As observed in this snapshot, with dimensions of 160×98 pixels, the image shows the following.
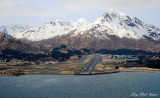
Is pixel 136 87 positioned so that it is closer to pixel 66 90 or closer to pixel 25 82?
pixel 66 90

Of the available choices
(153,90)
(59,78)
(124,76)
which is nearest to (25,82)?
(59,78)

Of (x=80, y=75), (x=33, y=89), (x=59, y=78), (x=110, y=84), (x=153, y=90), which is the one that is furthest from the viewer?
(x=80, y=75)

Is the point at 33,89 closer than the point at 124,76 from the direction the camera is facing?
Yes

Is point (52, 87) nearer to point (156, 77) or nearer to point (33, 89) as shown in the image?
point (33, 89)

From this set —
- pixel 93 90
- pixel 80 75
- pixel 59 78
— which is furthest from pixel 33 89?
pixel 80 75

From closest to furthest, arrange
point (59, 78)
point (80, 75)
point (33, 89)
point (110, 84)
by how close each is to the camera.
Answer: point (33, 89) → point (110, 84) → point (59, 78) → point (80, 75)

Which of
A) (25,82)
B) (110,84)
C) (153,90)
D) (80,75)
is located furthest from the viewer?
(80,75)

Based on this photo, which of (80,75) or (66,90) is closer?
(66,90)

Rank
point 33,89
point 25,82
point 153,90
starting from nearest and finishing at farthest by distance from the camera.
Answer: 1. point 153,90
2. point 33,89
3. point 25,82
